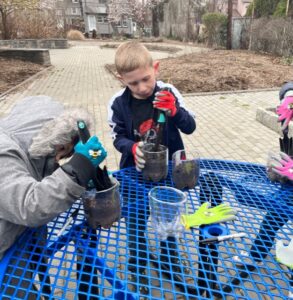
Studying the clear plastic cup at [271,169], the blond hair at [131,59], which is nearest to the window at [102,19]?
the blond hair at [131,59]

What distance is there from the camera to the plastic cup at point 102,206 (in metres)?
1.21

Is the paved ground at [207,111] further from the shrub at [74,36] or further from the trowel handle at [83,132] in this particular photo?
the shrub at [74,36]

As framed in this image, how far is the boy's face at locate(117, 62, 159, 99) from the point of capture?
5.89 feet

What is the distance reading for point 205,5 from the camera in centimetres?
2484

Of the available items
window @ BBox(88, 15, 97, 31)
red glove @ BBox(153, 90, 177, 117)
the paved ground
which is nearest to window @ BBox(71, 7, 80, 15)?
window @ BBox(88, 15, 97, 31)

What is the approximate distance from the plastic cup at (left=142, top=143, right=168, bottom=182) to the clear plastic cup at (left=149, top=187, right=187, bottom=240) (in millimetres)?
185

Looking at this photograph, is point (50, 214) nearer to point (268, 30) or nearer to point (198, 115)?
point (198, 115)

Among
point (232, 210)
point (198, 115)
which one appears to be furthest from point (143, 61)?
point (198, 115)

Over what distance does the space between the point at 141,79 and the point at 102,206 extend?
902 mm

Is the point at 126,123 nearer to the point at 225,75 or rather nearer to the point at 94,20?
the point at 225,75

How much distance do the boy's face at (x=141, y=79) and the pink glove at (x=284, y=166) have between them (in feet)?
2.85

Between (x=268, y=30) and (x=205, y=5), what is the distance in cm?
1321

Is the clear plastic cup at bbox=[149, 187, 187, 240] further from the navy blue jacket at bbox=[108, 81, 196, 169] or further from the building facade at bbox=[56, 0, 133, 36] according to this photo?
the building facade at bbox=[56, 0, 133, 36]

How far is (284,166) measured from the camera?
5.07 feet
